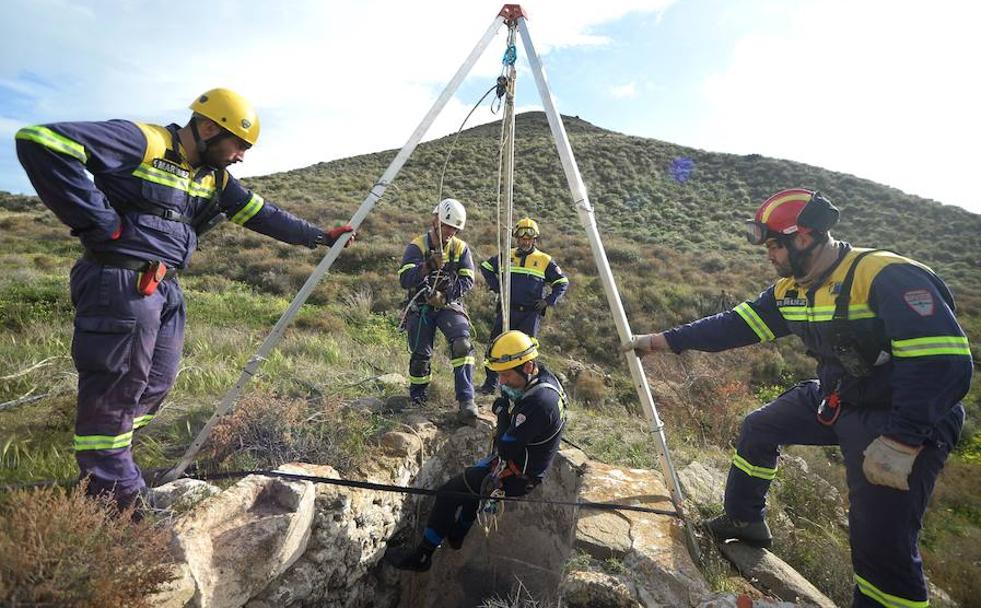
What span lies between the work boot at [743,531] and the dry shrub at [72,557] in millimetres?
3352

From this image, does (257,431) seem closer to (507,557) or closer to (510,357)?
(510,357)

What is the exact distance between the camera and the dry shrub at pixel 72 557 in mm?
1826

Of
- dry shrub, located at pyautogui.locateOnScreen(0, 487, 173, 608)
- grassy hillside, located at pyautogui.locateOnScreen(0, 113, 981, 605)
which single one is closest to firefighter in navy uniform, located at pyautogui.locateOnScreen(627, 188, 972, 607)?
grassy hillside, located at pyautogui.locateOnScreen(0, 113, 981, 605)

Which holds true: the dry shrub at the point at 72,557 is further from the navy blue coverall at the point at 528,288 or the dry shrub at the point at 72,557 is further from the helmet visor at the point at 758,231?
the navy blue coverall at the point at 528,288

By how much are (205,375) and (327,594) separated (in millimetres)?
2930

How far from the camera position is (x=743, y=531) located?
11.4 feet

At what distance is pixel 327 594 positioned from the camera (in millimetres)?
3594

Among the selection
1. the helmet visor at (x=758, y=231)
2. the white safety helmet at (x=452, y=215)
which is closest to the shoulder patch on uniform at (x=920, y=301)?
the helmet visor at (x=758, y=231)

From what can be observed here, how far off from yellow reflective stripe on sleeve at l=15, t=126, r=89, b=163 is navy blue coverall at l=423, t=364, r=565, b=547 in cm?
300

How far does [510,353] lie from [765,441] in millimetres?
1847

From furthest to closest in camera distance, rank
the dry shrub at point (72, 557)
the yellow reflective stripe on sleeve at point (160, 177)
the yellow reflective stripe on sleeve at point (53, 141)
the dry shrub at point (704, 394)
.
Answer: the dry shrub at point (704, 394)
the yellow reflective stripe on sleeve at point (160, 177)
the yellow reflective stripe on sleeve at point (53, 141)
the dry shrub at point (72, 557)

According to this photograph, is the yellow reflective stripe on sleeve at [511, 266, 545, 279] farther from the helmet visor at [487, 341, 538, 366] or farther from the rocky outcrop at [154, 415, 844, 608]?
the helmet visor at [487, 341, 538, 366]

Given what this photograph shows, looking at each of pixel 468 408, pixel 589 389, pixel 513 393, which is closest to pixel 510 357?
pixel 513 393

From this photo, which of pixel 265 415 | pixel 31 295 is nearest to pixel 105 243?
pixel 265 415
